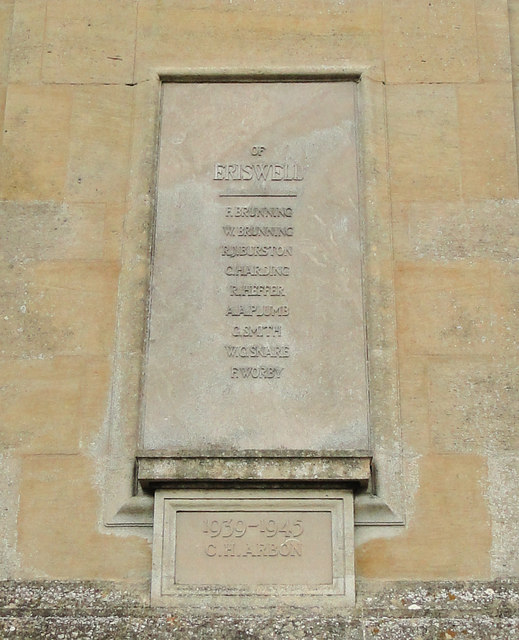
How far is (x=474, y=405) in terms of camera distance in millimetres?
6484

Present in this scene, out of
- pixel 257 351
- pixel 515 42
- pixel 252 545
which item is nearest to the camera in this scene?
pixel 252 545

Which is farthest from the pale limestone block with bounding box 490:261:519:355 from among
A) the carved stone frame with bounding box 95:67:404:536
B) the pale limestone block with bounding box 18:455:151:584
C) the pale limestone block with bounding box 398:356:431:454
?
the pale limestone block with bounding box 18:455:151:584

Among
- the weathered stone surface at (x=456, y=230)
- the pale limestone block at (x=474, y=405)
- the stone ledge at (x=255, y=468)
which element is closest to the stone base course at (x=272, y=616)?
the stone ledge at (x=255, y=468)

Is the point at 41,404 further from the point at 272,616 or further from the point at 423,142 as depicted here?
the point at 423,142

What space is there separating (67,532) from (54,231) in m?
2.03

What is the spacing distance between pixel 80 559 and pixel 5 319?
167 centimetres

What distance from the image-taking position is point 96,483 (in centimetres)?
637

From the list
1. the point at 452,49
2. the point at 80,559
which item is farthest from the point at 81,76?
the point at 80,559

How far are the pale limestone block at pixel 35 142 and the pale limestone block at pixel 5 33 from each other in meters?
0.26

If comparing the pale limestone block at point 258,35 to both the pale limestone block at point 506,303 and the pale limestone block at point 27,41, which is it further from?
the pale limestone block at point 506,303

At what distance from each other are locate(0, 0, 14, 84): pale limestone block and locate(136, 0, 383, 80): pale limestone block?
100cm

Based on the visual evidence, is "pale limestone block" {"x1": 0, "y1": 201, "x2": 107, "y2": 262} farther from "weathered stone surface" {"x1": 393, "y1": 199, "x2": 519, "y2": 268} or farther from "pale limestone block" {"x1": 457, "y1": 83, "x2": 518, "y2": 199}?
"pale limestone block" {"x1": 457, "y1": 83, "x2": 518, "y2": 199}

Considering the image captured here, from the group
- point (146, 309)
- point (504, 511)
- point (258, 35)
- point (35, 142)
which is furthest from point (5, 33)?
point (504, 511)

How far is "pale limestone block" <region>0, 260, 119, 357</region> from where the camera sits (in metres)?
6.68
